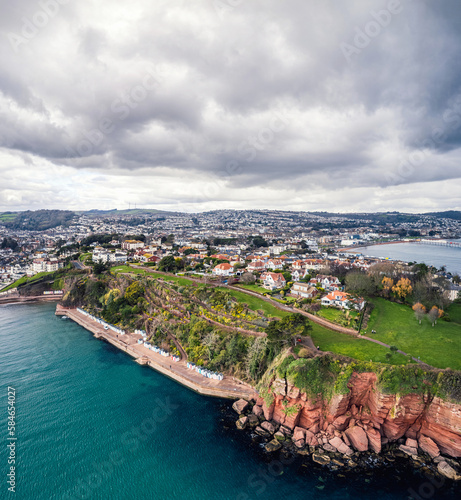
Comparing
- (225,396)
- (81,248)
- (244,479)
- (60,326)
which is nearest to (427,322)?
(225,396)

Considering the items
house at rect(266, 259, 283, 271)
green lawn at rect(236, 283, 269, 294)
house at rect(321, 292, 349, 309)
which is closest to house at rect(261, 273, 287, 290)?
green lawn at rect(236, 283, 269, 294)

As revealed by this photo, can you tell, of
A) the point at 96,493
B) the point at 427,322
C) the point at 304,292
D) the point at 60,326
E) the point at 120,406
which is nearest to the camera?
the point at 96,493

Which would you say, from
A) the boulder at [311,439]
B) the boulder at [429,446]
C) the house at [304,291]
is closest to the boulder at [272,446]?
the boulder at [311,439]

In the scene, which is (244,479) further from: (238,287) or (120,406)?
(238,287)

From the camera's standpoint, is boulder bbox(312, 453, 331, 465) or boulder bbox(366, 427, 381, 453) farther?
boulder bbox(366, 427, 381, 453)

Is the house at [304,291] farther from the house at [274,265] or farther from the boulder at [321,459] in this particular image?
the boulder at [321,459]

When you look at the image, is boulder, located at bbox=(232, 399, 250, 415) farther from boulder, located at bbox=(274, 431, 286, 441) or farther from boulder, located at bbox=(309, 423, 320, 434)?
boulder, located at bbox=(309, 423, 320, 434)
